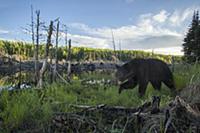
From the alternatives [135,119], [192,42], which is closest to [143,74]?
[135,119]

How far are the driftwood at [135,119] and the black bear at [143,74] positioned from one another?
6275 mm

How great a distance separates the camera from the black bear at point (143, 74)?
1026 cm

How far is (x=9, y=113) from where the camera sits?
4.20 meters

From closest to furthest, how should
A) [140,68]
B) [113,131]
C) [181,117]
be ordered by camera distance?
[181,117], [113,131], [140,68]

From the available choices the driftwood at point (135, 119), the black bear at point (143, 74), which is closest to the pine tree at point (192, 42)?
the black bear at point (143, 74)

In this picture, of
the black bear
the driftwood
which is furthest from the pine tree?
the driftwood

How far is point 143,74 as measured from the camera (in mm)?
10289

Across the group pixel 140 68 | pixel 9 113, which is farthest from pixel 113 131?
pixel 140 68

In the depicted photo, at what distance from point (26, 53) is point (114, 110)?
63.4 meters

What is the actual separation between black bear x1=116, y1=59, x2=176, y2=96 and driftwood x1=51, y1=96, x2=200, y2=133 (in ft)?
20.6

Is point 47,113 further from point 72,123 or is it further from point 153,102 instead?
point 153,102

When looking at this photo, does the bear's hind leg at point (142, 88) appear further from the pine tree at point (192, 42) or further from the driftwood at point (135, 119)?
the pine tree at point (192, 42)

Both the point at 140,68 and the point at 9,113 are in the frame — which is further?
the point at 140,68

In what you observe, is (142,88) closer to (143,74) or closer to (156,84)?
(143,74)
